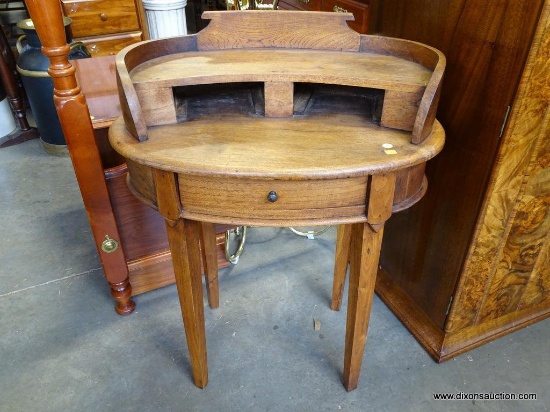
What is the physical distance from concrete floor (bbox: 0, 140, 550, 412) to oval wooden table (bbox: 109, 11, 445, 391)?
205 mm

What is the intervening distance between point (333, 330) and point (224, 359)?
0.38 m

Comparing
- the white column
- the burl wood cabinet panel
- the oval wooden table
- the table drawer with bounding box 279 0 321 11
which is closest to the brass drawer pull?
the table drawer with bounding box 279 0 321 11

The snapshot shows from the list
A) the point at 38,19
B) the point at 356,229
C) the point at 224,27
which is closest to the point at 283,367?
the point at 356,229

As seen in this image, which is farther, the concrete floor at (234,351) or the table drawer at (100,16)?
the table drawer at (100,16)

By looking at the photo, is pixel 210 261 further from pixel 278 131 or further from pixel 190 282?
pixel 278 131

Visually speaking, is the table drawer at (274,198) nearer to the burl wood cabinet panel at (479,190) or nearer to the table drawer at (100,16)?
the burl wood cabinet panel at (479,190)

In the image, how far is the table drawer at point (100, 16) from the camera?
2672 millimetres

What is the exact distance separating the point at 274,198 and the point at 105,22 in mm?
2420

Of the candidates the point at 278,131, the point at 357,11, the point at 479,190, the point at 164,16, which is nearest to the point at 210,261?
the point at 278,131

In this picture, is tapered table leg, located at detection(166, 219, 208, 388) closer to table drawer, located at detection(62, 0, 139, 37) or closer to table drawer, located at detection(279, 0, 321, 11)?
table drawer, located at detection(279, 0, 321, 11)

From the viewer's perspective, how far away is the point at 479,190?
1.17m

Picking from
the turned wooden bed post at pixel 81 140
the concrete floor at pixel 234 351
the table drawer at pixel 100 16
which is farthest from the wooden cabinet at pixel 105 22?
the turned wooden bed post at pixel 81 140

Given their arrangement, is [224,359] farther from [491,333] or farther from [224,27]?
[224,27]

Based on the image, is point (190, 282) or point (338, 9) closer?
point (190, 282)
